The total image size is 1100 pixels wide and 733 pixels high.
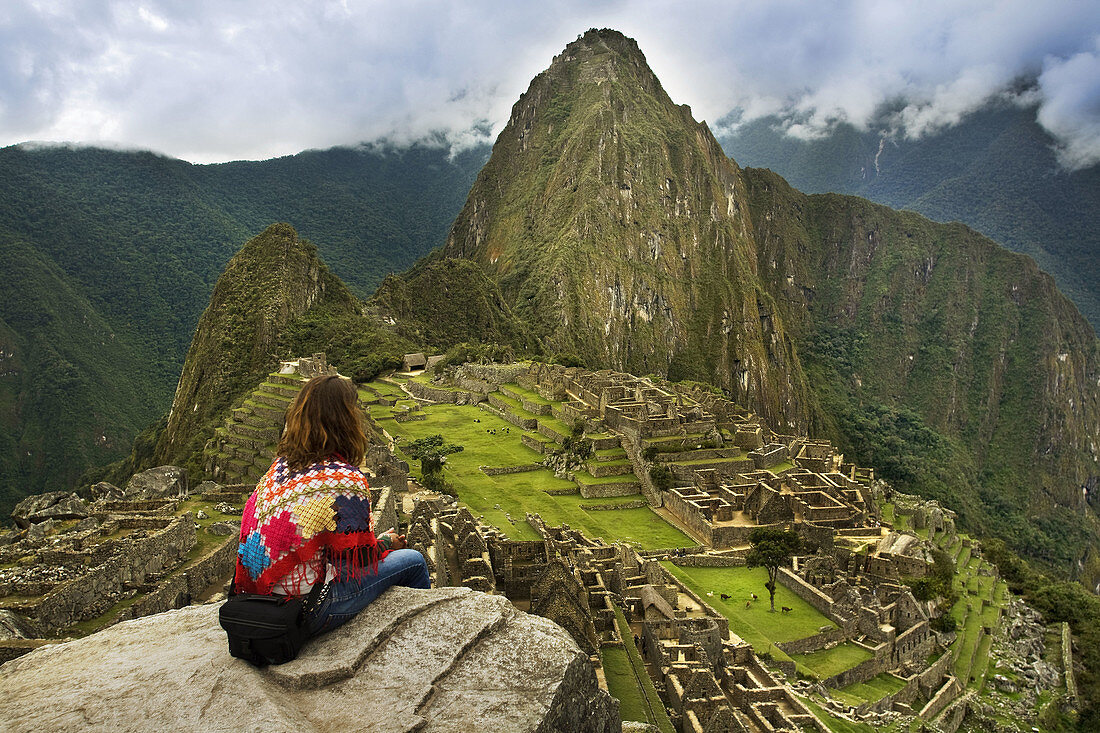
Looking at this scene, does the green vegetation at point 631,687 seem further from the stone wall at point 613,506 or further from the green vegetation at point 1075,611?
the green vegetation at point 1075,611

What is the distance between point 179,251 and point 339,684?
11478cm

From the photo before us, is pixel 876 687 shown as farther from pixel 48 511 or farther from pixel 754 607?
pixel 48 511

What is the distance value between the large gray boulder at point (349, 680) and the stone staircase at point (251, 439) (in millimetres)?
25651

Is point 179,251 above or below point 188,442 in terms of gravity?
above

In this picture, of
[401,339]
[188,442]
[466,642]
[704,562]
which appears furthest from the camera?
[401,339]

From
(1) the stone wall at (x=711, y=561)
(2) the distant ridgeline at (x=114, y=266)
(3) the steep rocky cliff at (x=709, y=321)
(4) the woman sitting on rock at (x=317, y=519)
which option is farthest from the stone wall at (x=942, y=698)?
(3) the steep rocky cliff at (x=709, y=321)

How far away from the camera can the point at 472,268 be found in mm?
107000

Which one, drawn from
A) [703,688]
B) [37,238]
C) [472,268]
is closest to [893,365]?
[472,268]

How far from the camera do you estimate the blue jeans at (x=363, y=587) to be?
5148 mm

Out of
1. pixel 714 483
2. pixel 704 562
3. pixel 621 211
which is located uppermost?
pixel 621 211

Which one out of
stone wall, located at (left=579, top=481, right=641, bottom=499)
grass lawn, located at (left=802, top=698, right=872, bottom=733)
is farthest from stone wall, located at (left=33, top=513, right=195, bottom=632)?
stone wall, located at (left=579, top=481, right=641, bottom=499)

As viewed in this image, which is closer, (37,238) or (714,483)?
(714,483)

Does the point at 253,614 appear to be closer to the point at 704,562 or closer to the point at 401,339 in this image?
the point at 704,562

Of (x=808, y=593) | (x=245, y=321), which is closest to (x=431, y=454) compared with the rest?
(x=808, y=593)
